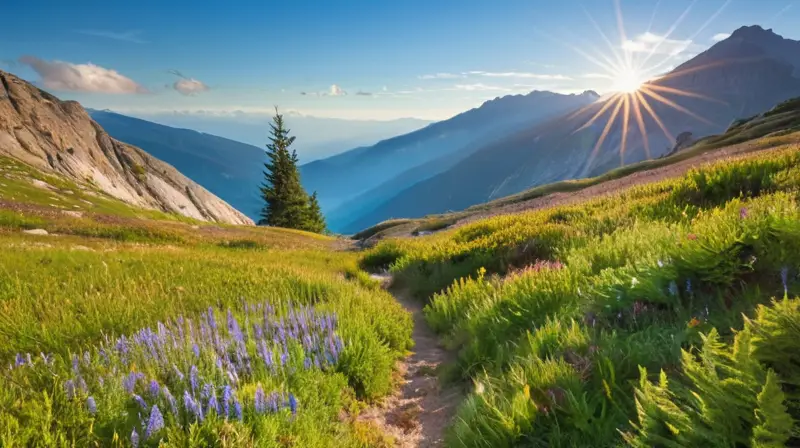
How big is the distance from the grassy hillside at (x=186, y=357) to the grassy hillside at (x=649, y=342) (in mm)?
1185

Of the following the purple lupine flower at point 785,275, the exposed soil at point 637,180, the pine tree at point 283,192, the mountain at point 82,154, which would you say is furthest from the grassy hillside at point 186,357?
the mountain at point 82,154

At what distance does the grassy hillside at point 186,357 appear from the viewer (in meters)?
2.80

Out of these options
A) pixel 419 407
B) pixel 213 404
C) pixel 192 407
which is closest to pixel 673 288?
pixel 419 407

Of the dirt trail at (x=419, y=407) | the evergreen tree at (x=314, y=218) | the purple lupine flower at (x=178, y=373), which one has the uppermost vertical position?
the purple lupine flower at (x=178, y=373)

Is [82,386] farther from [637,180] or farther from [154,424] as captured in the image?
[637,180]

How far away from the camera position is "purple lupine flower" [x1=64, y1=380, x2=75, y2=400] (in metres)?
2.95

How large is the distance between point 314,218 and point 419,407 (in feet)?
258

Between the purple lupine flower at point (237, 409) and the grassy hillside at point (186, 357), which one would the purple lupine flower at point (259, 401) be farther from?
the purple lupine flower at point (237, 409)

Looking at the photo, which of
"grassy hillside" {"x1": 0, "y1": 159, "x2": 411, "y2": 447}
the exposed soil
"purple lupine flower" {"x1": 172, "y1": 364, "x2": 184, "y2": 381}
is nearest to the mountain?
the exposed soil

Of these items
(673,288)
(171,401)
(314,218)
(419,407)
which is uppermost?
(673,288)

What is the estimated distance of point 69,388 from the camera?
302cm

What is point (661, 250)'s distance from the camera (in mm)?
4602

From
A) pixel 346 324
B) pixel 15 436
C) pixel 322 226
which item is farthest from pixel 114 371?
pixel 322 226

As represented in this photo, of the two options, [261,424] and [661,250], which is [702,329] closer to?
[661,250]
